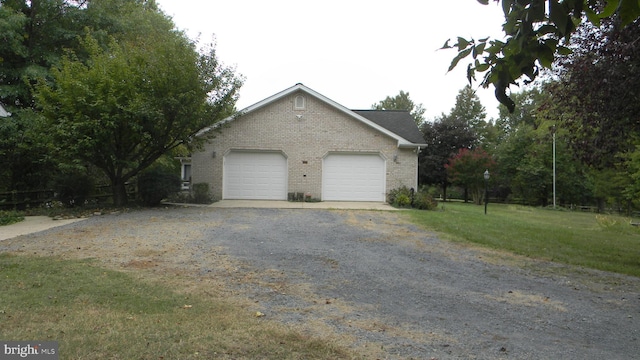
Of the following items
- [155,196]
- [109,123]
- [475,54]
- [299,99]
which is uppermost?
[299,99]

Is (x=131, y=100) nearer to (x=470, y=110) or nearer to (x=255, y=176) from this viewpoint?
(x=255, y=176)

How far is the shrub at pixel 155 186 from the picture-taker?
15.2 m

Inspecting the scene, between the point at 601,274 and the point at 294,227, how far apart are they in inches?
268

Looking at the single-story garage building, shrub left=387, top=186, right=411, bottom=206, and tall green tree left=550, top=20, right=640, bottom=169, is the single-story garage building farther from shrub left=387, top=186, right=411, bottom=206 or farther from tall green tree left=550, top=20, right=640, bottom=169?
tall green tree left=550, top=20, right=640, bottom=169

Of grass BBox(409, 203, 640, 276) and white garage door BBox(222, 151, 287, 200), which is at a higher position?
white garage door BBox(222, 151, 287, 200)

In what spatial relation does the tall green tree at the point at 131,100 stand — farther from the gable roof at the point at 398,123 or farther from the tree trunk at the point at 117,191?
the gable roof at the point at 398,123

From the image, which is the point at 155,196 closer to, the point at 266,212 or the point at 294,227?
the point at 266,212

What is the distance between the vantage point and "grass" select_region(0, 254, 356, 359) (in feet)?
10.9

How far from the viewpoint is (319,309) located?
4.62 metres

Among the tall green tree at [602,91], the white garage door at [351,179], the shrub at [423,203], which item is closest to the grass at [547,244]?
the tall green tree at [602,91]

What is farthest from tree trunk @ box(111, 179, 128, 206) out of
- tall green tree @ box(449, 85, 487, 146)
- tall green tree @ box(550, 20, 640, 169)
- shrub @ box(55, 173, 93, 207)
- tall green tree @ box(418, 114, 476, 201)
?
tall green tree @ box(449, 85, 487, 146)

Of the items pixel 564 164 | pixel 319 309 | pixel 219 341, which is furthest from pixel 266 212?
pixel 564 164

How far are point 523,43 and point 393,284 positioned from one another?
12.9ft
